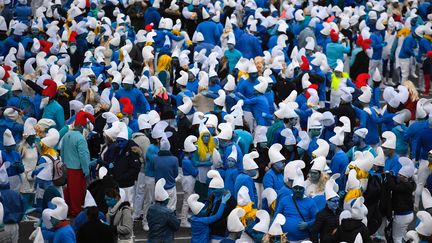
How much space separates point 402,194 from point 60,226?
6.01m

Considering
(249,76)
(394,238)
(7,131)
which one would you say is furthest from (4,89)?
(394,238)

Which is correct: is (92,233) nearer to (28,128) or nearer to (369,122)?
(28,128)

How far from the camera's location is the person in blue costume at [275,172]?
18938 millimetres

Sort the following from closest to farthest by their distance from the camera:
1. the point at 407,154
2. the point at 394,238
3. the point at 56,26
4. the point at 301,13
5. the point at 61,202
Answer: the point at 61,202 → the point at 394,238 → the point at 407,154 → the point at 56,26 → the point at 301,13

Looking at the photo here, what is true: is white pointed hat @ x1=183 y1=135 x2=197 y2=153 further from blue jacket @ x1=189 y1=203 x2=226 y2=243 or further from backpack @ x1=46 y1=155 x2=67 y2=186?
blue jacket @ x1=189 y1=203 x2=226 y2=243

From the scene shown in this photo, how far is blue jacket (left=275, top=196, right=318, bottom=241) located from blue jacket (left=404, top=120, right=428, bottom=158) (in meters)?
5.04

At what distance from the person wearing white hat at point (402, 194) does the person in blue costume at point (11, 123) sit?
7073 millimetres

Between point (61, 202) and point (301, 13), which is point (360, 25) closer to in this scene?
point (301, 13)

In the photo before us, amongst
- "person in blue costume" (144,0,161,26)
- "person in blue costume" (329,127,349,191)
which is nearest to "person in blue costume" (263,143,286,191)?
"person in blue costume" (329,127,349,191)

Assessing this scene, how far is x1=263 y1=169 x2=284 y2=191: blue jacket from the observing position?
62.1 ft

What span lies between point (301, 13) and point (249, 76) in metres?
7.41

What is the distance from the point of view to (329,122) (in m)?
21.9

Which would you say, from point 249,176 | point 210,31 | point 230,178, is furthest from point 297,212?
point 210,31

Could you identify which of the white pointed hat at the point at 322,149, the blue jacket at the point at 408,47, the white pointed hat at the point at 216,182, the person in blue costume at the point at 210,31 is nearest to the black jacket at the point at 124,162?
the white pointed hat at the point at 216,182
